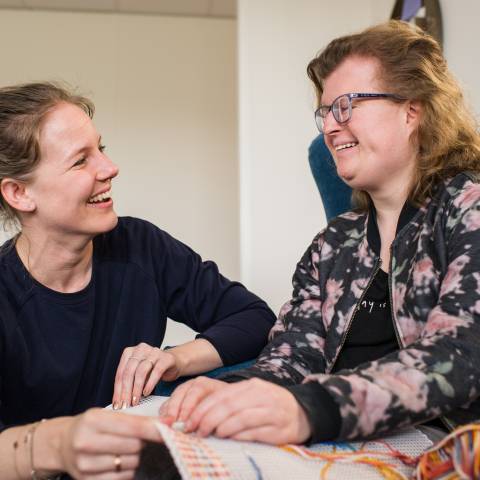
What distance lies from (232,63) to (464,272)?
407cm

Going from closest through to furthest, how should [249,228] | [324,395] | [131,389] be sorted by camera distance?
[324,395] → [131,389] → [249,228]

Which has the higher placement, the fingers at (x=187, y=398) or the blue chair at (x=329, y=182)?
the blue chair at (x=329, y=182)

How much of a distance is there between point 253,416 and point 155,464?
9.6 inches

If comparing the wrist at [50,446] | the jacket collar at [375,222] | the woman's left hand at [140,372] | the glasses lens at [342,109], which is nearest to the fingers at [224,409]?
the wrist at [50,446]

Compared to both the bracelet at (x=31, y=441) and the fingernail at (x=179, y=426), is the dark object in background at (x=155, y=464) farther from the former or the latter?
the bracelet at (x=31, y=441)

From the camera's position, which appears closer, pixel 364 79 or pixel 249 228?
pixel 364 79

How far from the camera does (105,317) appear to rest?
1629 millimetres

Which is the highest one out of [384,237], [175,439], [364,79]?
[364,79]

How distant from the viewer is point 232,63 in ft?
16.1

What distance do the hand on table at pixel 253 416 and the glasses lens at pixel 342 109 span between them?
0.69 metres

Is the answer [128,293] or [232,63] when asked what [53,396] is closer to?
[128,293]

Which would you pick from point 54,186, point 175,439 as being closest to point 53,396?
point 54,186

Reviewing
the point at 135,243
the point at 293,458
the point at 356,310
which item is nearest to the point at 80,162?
the point at 135,243

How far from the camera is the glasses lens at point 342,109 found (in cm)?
140
